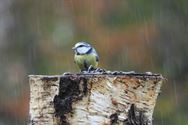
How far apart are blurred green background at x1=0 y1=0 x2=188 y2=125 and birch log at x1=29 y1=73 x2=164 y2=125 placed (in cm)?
528

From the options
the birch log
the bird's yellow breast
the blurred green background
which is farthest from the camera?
the blurred green background

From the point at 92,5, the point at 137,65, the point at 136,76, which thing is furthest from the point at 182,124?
the point at 136,76

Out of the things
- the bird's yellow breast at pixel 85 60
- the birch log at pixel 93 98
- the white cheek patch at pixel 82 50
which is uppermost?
the white cheek patch at pixel 82 50

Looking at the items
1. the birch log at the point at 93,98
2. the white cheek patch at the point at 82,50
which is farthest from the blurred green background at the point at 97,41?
the birch log at the point at 93,98

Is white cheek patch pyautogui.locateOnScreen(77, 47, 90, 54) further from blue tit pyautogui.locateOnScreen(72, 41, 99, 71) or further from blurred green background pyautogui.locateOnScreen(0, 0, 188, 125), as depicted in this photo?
blurred green background pyautogui.locateOnScreen(0, 0, 188, 125)

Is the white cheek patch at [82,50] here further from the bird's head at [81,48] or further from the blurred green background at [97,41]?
the blurred green background at [97,41]

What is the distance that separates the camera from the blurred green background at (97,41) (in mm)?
8203

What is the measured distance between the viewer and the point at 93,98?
262 centimetres

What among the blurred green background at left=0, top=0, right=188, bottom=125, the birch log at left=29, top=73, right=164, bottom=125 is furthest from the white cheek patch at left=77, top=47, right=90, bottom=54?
the blurred green background at left=0, top=0, right=188, bottom=125

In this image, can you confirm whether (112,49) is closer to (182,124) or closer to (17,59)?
(182,124)

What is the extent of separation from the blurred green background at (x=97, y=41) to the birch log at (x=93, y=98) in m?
5.28

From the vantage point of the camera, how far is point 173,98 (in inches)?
326

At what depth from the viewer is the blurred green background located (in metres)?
8.20

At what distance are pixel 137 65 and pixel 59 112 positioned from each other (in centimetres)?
554
